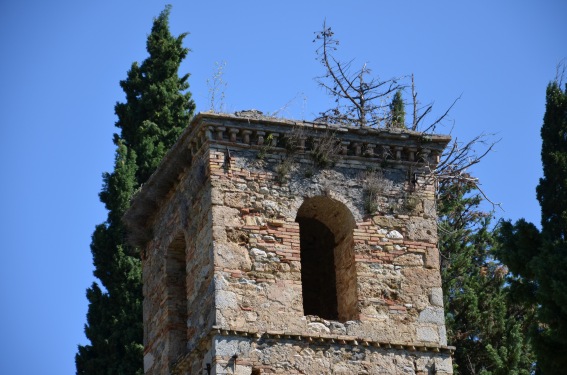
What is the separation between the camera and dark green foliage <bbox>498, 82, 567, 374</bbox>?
17.3m

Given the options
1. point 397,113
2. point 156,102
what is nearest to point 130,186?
point 156,102

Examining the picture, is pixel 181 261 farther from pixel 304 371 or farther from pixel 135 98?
pixel 135 98

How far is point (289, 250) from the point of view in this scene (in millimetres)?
17766

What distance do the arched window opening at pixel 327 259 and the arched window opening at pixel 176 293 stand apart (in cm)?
156

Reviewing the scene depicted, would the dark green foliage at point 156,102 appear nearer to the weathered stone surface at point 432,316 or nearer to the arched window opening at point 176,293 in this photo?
the arched window opening at point 176,293

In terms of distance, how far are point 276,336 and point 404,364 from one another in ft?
5.02

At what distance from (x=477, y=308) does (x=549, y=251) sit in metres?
5.56

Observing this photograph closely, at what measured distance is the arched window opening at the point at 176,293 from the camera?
61.0ft

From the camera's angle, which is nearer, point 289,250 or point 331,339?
point 331,339

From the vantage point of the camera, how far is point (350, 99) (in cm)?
1984

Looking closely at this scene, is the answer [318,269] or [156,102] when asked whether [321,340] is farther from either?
[156,102]

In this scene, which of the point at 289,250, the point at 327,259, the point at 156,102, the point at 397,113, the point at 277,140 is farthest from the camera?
the point at 156,102

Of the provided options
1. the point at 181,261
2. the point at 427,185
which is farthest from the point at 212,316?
the point at 427,185

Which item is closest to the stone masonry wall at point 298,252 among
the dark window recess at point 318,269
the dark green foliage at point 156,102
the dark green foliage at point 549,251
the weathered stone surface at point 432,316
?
the weathered stone surface at point 432,316
